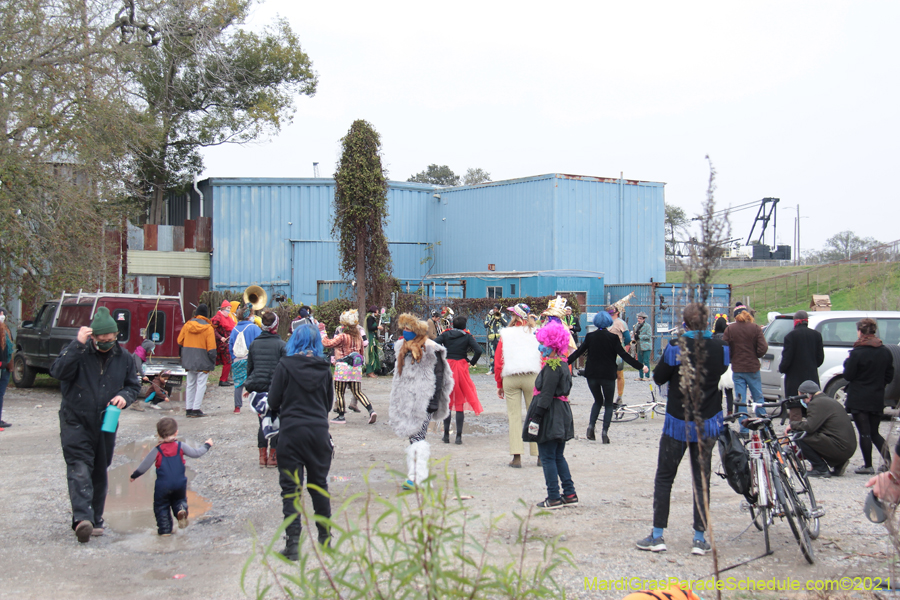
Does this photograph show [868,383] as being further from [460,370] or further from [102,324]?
[102,324]

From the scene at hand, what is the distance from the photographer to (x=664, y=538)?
18.5 feet

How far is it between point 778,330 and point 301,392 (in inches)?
387

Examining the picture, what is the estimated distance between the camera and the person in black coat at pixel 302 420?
16.9 ft

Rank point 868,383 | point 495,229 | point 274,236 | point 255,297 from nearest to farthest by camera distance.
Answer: point 868,383, point 255,297, point 274,236, point 495,229

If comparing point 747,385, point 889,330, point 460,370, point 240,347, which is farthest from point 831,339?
point 240,347

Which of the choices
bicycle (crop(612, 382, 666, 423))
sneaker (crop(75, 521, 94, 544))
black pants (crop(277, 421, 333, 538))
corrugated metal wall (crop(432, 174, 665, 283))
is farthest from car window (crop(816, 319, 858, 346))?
corrugated metal wall (crop(432, 174, 665, 283))

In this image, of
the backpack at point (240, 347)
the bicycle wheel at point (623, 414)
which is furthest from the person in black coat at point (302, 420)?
the bicycle wheel at point (623, 414)

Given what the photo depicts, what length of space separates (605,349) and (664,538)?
13.9 feet

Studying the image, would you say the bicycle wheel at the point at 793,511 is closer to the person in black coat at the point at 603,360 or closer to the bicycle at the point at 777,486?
the bicycle at the point at 777,486

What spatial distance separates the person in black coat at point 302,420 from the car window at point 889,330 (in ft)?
34.3

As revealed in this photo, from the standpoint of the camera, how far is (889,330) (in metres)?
12.1

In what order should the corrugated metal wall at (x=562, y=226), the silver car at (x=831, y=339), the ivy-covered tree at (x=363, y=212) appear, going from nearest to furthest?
the silver car at (x=831, y=339) → the ivy-covered tree at (x=363, y=212) → the corrugated metal wall at (x=562, y=226)

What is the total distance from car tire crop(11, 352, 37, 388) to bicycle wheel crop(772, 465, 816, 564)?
14.6 m

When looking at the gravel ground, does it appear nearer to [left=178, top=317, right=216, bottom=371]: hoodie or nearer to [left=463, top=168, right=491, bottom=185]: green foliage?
[left=178, top=317, right=216, bottom=371]: hoodie
